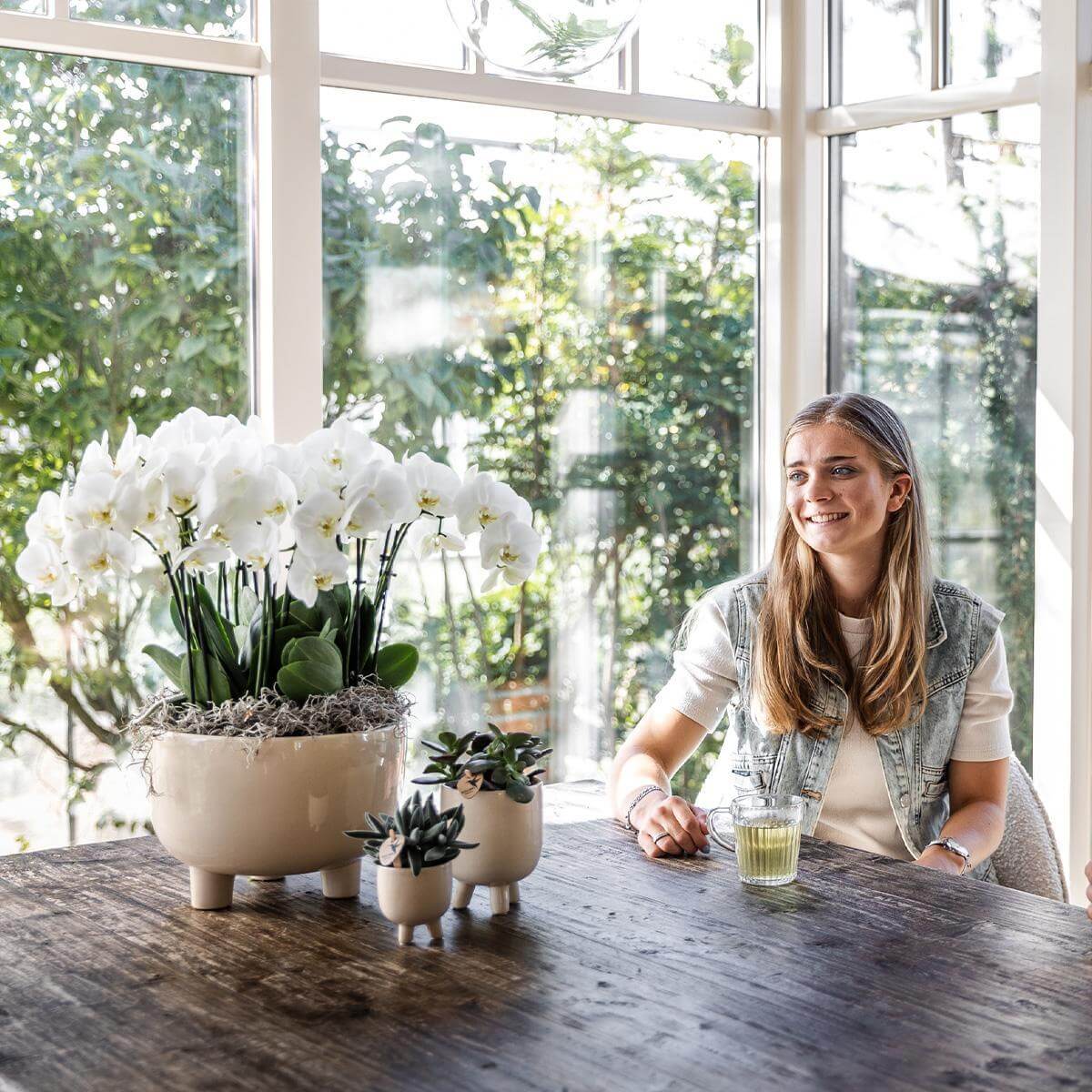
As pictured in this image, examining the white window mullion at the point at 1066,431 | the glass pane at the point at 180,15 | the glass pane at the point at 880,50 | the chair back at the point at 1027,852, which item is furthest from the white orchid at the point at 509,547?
the glass pane at the point at 880,50

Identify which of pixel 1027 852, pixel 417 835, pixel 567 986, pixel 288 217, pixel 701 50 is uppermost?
pixel 701 50

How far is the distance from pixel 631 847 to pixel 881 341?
2.21 metres

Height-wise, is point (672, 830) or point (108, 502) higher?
point (108, 502)

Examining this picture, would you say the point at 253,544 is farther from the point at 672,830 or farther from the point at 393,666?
the point at 672,830

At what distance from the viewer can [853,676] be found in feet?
7.13

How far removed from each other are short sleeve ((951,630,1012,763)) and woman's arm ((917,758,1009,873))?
0.02m

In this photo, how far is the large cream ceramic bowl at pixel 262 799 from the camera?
1.45 metres

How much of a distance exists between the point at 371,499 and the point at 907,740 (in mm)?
1040

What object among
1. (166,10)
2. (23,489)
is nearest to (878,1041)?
(23,489)

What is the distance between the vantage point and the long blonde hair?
83.5 inches

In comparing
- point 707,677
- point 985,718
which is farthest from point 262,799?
point 985,718

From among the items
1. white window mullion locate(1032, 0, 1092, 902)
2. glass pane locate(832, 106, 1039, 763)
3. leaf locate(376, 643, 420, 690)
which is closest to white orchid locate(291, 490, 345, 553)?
leaf locate(376, 643, 420, 690)

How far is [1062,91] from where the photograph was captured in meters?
3.09

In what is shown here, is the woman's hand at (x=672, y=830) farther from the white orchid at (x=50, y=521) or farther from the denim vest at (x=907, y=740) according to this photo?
the white orchid at (x=50, y=521)
